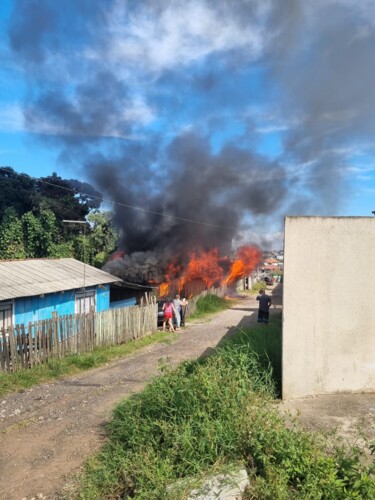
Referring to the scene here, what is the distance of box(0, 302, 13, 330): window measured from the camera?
11.1 metres

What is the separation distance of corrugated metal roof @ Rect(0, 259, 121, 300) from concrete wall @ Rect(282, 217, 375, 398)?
7.26 metres

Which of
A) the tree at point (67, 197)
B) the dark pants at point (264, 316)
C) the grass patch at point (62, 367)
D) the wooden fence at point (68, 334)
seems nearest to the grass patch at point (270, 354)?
the grass patch at point (62, 367)

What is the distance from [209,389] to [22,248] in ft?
67.0

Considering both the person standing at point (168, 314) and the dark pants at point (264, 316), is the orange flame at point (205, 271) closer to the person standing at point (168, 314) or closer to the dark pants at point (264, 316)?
the person standing at point (168, 314)

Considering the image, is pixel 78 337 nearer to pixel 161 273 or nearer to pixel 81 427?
pixel 81 427

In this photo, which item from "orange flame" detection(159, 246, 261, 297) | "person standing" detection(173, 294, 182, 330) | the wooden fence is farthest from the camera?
"orange flame" detection(159, 246, 261, 297)

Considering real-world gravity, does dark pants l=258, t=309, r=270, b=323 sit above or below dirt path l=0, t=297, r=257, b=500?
above

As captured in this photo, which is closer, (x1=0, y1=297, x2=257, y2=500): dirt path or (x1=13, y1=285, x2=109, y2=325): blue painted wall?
(x1=0, y1=297, x2=257, y2=500): dirt path

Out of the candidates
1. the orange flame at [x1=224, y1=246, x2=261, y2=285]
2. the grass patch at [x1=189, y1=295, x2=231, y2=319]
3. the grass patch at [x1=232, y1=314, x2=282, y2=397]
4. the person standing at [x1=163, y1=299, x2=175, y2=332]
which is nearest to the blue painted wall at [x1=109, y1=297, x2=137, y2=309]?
the grass patch at [x1=189, y1=295, x2=231, y2=319]

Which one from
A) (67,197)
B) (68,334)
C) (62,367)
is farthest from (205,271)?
Result: (62,367)

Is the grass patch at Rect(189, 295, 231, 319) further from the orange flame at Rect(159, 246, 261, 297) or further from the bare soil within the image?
the bare soil

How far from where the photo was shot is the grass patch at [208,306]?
802 inches

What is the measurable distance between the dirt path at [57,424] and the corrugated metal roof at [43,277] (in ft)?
10.2

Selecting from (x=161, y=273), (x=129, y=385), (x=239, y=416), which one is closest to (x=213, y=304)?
(x=161, y=273)
